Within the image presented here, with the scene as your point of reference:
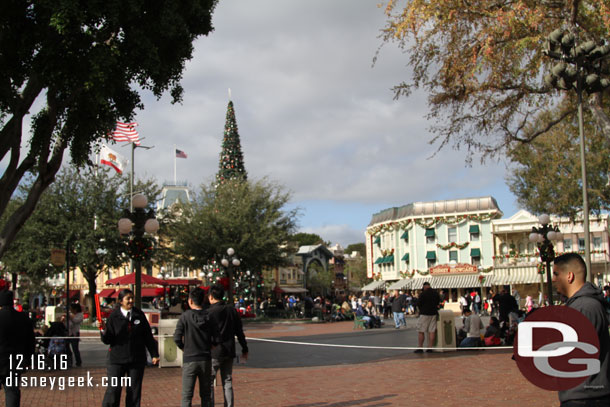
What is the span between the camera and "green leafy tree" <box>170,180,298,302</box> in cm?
3984

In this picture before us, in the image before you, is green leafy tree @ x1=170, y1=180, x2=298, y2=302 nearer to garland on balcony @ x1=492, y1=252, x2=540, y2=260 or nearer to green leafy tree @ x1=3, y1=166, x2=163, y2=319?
green leafy tree @ x1=3, y1=166, x2=163, y2=319

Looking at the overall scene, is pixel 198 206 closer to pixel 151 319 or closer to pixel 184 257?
pixel 184 257

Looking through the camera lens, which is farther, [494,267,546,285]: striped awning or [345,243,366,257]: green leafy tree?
[345,243,366,257]: green leafy tree

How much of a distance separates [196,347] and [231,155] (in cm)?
4477

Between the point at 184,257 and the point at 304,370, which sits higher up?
the point at 184,257

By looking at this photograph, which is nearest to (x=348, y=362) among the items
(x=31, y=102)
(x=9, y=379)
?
(x=9, y=379)

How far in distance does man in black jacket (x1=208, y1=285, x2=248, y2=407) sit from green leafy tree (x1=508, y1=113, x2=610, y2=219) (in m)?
21.2

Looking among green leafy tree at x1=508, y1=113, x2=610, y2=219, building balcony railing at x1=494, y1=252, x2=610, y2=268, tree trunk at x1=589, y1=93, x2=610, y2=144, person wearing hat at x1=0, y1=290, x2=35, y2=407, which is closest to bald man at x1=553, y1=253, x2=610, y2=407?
person wearing hat at x1=0, y1=290, x2=35, y2=407

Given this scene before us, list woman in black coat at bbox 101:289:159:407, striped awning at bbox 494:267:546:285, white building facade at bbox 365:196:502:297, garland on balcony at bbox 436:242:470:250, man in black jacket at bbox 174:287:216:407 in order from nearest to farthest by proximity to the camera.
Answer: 1. woman in black coat at bbox 101:289:159:407
2. man in black jacket at bbox 174:287:216:407
3. striped awning at bbox 494:267:546:285
4. white building facade at bbox 365:196:502:297
5. garland on balcony at bbox 436:242:470:250

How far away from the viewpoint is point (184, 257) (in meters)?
41.9

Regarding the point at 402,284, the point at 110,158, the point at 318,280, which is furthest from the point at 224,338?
the point at 318,280

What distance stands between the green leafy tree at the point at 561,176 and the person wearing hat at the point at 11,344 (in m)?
22.9

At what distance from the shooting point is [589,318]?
3.55 m

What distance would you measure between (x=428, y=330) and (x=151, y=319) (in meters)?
9.73
